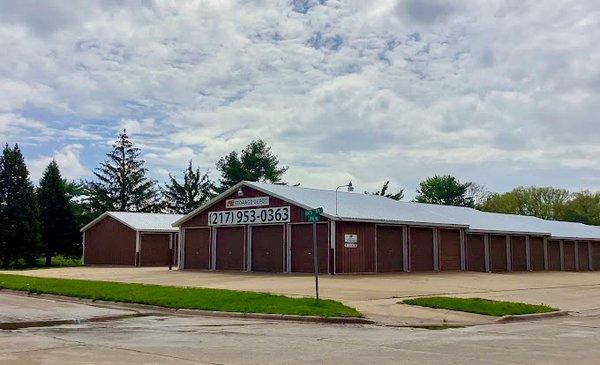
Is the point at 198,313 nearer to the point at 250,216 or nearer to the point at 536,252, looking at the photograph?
the point at 250,216

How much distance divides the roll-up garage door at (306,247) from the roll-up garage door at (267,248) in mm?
844

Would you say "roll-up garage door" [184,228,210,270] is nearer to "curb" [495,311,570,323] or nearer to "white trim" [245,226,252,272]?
"white trim" [245,226,252,272]

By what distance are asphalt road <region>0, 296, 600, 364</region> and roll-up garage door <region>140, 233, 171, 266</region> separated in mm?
32908

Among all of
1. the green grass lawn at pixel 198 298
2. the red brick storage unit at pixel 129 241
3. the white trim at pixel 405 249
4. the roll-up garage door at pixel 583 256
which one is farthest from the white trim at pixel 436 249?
the roll-up garage door at pixel 583 256

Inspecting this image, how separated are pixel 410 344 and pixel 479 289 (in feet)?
47.0

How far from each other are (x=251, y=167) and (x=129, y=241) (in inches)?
1491

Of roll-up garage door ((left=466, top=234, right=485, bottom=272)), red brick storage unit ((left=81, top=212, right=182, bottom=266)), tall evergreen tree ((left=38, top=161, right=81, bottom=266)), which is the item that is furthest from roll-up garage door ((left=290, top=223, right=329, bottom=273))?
tall evergreen tree ((left=38, top=161, right=81, bottom=266))

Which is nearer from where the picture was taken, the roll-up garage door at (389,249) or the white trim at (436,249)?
the roll-up garage door at (389,249)

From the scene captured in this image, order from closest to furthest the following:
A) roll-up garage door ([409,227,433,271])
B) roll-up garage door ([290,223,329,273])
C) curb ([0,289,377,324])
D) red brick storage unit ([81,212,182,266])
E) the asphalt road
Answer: the asphalt road → curb ([0,289,377,324]) → roll-up garage door ([290,223,329,273]) → roll-up garage door ([409,227,433,271]) → red brick storage unit ([81,212,182,266])

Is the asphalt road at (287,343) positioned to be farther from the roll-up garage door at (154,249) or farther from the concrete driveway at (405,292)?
the roll-up garage door at (154,249)

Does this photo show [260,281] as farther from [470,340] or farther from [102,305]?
[470,340]

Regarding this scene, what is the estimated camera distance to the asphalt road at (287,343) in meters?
9.79

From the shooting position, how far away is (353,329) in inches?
561

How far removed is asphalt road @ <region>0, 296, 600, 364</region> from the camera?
32.1 ft
